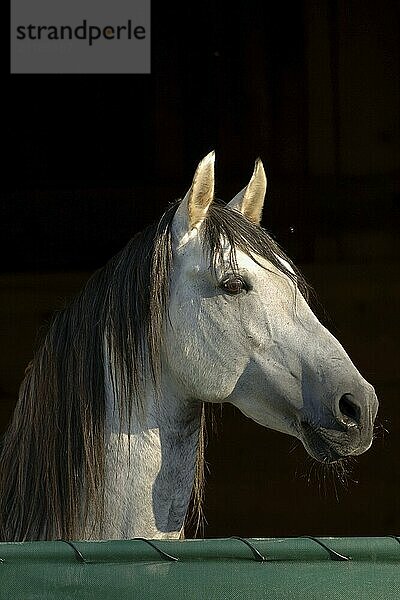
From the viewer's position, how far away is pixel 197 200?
152 centimetres

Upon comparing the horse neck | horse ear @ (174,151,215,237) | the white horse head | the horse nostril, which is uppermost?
horse ear @ (174,151,215,237)

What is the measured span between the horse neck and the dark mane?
0.05ft

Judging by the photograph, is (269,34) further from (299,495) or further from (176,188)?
(299,495)

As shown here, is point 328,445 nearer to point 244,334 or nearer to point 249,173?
point 244,334

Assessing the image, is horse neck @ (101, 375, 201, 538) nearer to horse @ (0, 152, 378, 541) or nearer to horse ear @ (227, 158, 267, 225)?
horse @ (0, 152, 378, 541)

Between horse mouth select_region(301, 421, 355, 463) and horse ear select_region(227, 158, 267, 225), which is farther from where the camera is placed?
horse ear select_region(227, 158, 267, 225)

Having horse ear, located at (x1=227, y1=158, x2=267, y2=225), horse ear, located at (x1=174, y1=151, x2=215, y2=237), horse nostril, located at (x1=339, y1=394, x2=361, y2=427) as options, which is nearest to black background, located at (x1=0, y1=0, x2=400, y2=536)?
horse ear, located at (x1=227, y1=158, x2=267, y2=225)

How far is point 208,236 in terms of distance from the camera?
4.99 ft

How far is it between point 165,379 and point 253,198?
1.06 feet

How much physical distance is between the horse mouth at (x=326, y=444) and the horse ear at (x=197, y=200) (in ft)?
0.97

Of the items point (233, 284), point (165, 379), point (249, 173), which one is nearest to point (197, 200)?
point (233, 284)

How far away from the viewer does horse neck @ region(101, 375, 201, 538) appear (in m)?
1.49

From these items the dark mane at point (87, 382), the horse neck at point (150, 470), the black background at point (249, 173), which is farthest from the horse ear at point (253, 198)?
the black background at point (249, 173)

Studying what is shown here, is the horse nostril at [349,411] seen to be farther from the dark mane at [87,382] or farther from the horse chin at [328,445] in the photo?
the dark mane at [87,382]
